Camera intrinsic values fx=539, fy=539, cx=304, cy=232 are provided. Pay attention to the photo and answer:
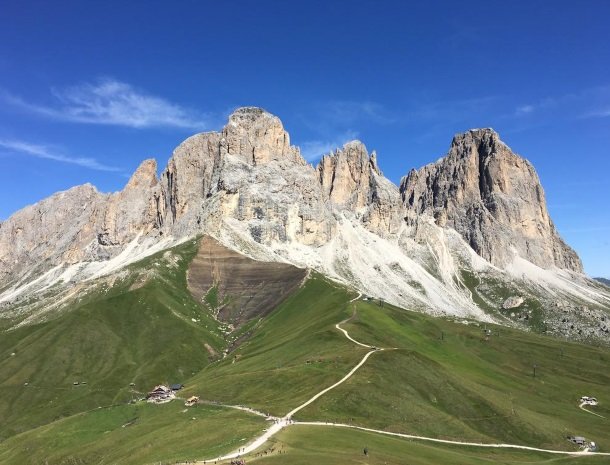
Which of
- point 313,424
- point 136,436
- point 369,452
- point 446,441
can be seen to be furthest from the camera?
point 446,441

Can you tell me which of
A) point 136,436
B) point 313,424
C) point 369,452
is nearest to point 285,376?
point 313,424

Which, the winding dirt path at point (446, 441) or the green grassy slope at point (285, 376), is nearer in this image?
the winding dirt path at point (446, 441)

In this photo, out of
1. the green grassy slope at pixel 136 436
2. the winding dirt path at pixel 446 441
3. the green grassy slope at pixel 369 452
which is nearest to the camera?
the green grassy slope at pixel 369 452

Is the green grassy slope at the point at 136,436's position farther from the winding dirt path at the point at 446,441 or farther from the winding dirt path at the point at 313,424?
the winding dirt path at the point at 446,441

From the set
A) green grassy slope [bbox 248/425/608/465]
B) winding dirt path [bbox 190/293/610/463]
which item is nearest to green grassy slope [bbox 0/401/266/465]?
winding dirt path [bbox 190/293/610/463]

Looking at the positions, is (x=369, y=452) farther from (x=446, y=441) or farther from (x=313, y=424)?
(x=446, y=441)

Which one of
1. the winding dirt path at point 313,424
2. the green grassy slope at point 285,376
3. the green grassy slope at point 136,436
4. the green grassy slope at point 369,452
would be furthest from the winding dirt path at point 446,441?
the green grassy slope at point 136,436

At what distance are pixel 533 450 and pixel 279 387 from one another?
62.5m

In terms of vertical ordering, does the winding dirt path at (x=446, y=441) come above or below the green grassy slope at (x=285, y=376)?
below

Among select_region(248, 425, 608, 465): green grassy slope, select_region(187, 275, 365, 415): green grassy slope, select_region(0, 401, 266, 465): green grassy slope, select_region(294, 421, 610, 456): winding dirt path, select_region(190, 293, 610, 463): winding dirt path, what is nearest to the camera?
select_region(248, 425, 608, 465): green grassy slope

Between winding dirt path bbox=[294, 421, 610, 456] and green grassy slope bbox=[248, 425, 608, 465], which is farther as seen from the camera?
winding dirt path bbox=[294, 421, 610, 456]

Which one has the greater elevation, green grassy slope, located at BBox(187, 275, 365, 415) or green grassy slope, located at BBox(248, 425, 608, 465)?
green grassy slope, located at BBox(187, 275, 365, 415)

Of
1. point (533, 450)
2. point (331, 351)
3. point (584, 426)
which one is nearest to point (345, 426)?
point (533, 450)

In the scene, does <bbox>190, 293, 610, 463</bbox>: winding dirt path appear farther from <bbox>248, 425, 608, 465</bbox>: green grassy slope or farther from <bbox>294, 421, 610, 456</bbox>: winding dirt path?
<bbox>248, 425, 608, 465</bbox>: green grassy slope
